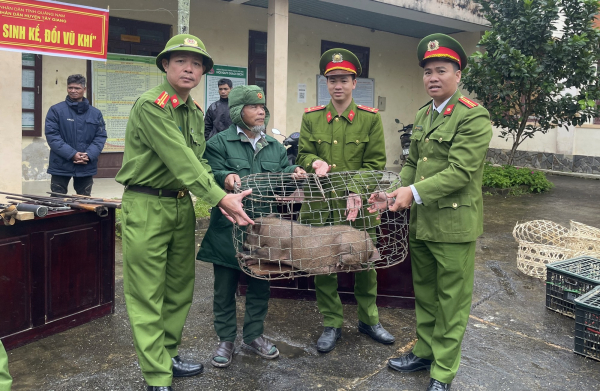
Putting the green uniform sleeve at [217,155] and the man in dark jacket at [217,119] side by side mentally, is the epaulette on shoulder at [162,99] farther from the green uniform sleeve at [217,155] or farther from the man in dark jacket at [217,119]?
the man in dark jacket at [217,119]

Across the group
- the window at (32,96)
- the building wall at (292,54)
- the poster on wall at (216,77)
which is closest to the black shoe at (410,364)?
the building wall at (292,54)

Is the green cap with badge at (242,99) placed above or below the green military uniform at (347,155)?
above

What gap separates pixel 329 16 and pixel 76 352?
34.1 feet

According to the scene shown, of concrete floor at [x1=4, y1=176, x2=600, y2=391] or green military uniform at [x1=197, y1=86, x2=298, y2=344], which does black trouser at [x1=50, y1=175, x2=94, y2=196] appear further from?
green military uniform at [x1=197, y1=86, x2=298, y2=344]

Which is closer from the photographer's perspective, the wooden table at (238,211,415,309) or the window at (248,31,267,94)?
the wooden table at (238,211,415,309)

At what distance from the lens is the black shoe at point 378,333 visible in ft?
12.3

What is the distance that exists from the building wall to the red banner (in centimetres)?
305

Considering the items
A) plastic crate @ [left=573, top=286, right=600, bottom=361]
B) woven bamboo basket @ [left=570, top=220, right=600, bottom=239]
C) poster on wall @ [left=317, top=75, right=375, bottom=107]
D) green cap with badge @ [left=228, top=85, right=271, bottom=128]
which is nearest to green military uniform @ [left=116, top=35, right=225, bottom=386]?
green cap with badge @ [left=228, top=85, right=271, bottom=128]

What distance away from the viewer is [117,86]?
939 cm

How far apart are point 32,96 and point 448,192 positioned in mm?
7813

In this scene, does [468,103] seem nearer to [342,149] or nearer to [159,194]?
[342,149]

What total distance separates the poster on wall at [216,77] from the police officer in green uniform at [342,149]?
6924 millimetres

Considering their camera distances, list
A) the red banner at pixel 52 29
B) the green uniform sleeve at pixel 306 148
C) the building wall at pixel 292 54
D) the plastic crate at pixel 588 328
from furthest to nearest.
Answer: the building wall at pixel 292 54
the red banner at pixel 52 29
the green uniform sleeve at pixel 306 148
the plastic crate at pixel 588 328

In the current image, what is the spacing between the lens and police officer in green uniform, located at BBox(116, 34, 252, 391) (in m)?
2.81
